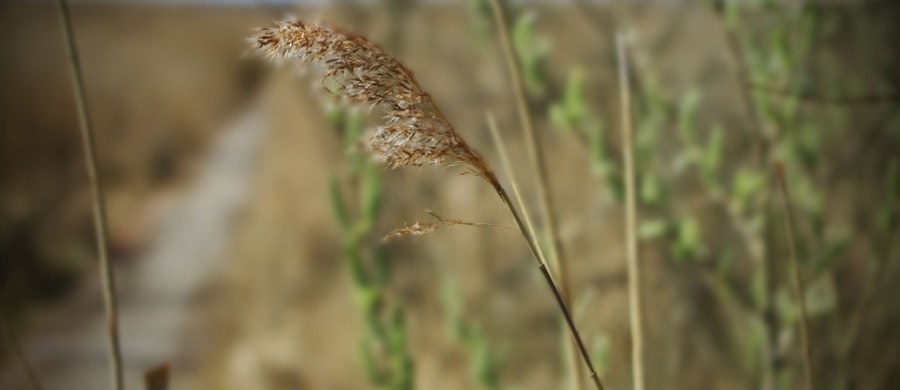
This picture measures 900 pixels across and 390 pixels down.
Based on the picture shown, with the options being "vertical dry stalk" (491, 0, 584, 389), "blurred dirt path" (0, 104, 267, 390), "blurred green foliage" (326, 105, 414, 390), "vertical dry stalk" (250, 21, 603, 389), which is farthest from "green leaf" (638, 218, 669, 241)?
"blurred dirt path" (0, 104, 267, 390)

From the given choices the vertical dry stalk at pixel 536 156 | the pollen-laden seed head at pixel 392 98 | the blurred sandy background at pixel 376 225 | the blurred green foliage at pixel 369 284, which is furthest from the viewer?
the blurred sandy background at pixel 376 225

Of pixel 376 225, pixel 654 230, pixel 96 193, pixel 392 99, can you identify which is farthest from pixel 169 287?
pixel 392 99

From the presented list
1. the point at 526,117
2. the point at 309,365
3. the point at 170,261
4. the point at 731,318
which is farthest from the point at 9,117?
the point at 526,117

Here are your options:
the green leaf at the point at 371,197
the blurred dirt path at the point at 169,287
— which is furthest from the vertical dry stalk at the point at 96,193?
the blurred dirt path at the point at 169,287

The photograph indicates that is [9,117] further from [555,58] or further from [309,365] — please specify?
[555,58]

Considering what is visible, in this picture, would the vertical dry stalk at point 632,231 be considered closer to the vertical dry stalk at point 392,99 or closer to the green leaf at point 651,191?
the vertical dry stalk at point 392,99

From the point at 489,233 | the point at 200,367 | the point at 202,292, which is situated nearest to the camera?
the point at 489,233
